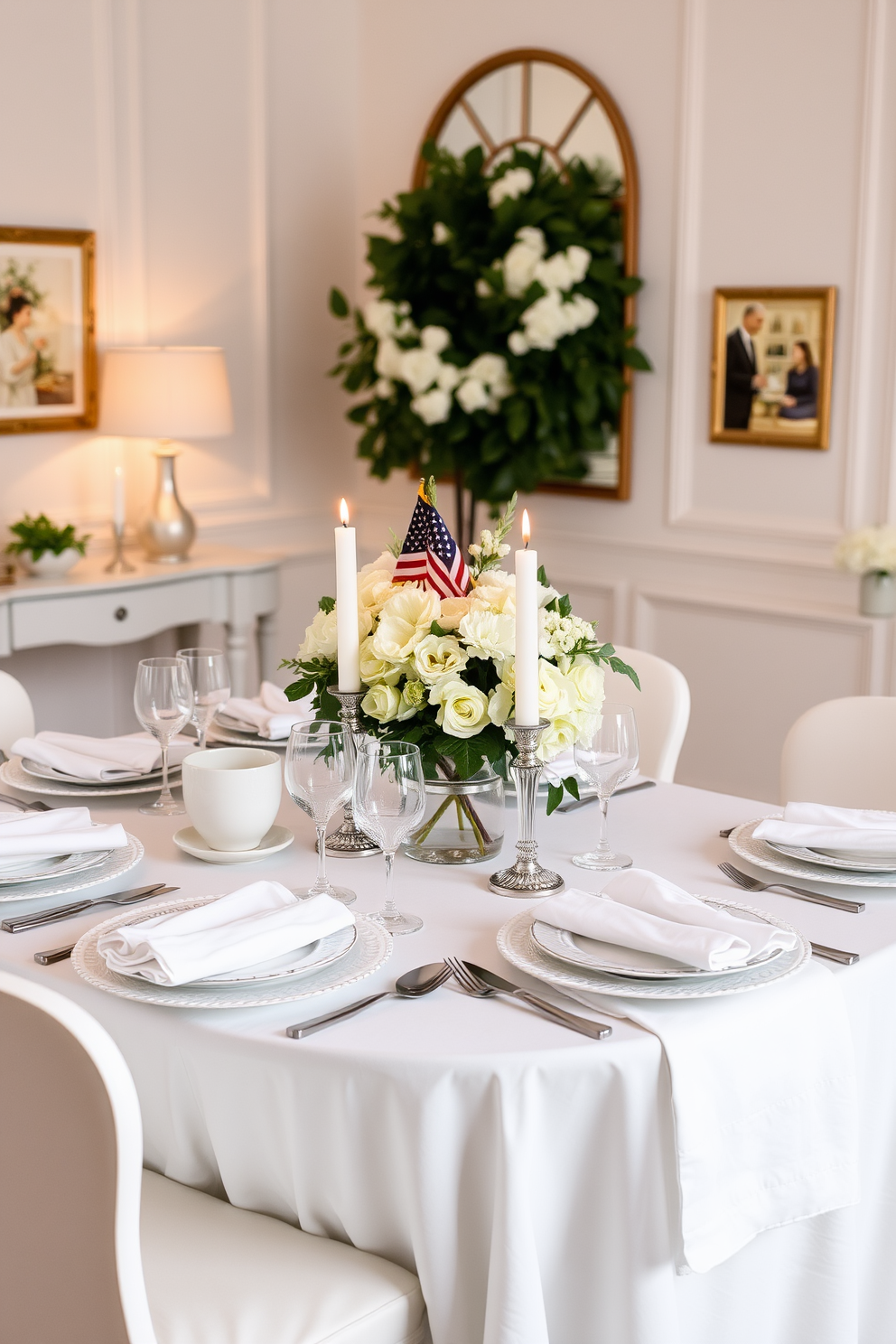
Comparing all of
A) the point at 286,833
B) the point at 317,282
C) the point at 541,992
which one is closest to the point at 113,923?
the point at 286,833

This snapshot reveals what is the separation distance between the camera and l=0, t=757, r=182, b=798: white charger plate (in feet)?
6.64

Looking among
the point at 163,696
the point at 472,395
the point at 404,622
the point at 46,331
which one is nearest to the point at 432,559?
the point at 404,622

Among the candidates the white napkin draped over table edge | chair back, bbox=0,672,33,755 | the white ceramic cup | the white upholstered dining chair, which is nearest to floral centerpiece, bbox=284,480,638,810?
the white ceramic cup

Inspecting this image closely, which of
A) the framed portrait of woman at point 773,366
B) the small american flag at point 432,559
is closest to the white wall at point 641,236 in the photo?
the framed portrait of woman at point 773,366

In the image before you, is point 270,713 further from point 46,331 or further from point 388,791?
point 46,331

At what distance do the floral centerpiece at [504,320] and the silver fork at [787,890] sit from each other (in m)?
2.50

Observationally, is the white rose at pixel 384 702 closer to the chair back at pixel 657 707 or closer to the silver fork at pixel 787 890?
the silver fork at pixel 787 890

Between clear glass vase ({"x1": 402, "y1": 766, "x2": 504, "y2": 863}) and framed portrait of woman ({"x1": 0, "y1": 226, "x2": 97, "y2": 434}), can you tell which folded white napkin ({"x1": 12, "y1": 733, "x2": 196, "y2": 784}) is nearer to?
clear glass vase ({"x1": 402, "y1": 766, "x2": 504, "y2": 863})

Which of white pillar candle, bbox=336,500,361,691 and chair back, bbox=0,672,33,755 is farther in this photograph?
chair back, bbox=0,672,33,755

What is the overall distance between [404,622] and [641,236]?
9.30ft

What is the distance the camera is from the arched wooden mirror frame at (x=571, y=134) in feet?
13.6

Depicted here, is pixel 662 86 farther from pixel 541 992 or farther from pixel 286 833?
pixel 541 992

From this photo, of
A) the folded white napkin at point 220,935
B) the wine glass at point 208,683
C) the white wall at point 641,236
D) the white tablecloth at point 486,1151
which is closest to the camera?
the white tablecloth at point 486,1151

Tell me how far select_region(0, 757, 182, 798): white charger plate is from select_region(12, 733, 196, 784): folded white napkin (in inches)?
0.6
